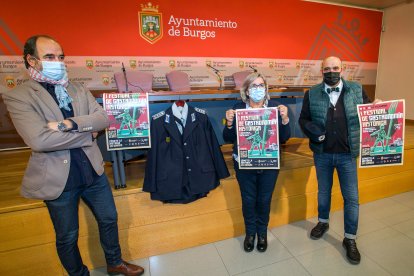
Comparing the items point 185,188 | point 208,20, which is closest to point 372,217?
point 185,188

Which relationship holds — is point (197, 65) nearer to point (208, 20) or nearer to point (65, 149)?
point (208, 20)

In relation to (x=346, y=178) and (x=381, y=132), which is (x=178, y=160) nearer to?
(x=346, y=178)

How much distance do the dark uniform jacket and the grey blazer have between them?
527 millimetres

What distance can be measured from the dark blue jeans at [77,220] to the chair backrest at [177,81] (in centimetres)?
240

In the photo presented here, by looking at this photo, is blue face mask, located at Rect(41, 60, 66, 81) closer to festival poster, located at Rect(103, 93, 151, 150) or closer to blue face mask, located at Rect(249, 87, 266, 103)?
festival poster, located at Rect(103, 93, 151, 150)

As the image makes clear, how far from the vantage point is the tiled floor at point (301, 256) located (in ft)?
5.78

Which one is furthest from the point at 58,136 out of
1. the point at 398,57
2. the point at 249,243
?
the point at 398,57

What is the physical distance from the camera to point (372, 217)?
2.46m

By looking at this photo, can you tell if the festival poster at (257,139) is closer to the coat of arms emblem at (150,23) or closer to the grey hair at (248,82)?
the grey hair at (248,82)

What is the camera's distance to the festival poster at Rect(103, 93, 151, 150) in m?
1.71

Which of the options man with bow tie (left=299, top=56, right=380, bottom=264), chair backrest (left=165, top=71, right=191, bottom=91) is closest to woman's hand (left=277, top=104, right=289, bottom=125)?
man with bow tie (left=299, top=56, right=380, bottom=264)

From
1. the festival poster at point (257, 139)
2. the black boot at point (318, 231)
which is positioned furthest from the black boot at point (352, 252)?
the festival poster at point (257, 139)

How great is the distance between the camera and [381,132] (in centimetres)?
Result: 175

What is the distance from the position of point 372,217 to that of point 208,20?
4276mm
